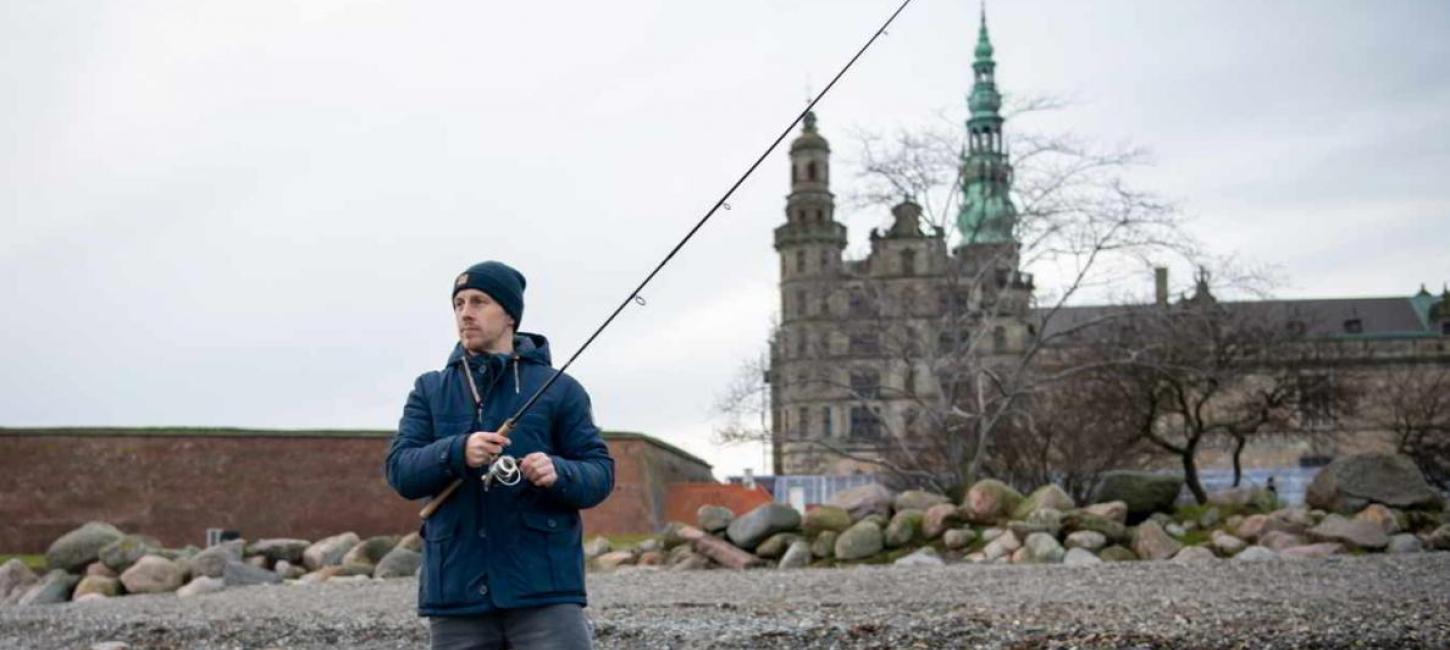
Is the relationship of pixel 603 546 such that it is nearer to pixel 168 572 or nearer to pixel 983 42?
pixel 168 572

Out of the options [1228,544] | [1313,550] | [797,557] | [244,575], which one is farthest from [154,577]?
[1313,550]

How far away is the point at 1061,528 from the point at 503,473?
16.2 meters

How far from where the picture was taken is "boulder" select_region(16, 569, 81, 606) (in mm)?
19719

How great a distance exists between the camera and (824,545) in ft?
66.7

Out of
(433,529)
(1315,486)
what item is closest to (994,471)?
(1315,486)

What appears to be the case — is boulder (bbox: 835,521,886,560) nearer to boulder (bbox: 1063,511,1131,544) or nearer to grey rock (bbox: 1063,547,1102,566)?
boulder (bbox: 1063,511,1131,544)

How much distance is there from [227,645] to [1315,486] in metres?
15.3

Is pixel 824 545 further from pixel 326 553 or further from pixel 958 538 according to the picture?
pixel 326 553

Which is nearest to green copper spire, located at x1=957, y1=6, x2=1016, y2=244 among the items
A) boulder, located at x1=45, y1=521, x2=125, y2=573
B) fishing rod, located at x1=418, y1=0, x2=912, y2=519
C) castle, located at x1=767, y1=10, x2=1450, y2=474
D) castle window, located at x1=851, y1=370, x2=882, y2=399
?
castle, located at x1=767, y1=10, x2=1450, y2=474

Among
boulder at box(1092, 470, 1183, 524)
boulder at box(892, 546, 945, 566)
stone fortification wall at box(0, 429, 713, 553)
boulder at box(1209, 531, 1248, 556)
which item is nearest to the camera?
→ boulder at box(892, 546, 945, 566)

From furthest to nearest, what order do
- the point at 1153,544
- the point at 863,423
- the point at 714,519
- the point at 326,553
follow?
the point at 863,423, the point at 326,553, the point at 714,519, the point at 1153,544

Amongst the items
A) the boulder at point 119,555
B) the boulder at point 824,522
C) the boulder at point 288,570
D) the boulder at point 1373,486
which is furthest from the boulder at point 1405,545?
the boulder at point 119,555

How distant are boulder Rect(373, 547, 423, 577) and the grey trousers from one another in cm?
1621

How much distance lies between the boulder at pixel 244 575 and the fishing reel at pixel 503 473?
640 inches
